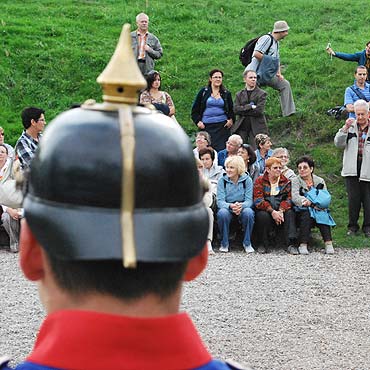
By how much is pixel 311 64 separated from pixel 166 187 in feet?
52.7

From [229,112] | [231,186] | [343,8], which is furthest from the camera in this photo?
[343,8]

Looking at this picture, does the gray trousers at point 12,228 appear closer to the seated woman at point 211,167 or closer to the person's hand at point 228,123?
the seated woman at point 211,167

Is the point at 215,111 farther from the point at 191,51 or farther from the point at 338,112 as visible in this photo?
the point at 191,51

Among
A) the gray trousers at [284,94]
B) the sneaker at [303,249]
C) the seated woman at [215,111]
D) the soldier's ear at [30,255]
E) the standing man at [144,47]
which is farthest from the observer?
the gray trousers at [284,94]

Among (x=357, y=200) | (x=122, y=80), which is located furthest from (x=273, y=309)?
(x=122, y=80)

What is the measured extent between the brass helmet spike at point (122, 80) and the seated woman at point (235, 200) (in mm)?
9477

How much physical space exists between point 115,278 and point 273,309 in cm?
726

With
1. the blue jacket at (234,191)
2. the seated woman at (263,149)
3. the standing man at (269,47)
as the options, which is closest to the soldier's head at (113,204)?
the blue jacket at (234,191)

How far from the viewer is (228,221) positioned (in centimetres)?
1123

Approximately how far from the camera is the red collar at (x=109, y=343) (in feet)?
5.17

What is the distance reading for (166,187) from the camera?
1.63 meters

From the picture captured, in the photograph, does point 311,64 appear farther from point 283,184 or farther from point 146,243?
point 146,243

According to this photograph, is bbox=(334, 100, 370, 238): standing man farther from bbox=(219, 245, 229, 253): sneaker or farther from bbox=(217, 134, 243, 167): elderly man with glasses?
bbox=(219, 245, 229, 253): sneaker

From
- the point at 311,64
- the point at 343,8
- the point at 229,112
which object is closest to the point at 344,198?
the point at 229,112
